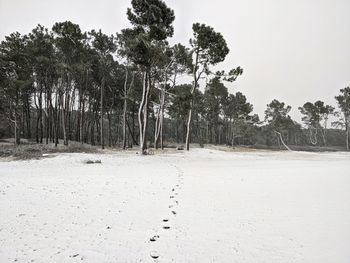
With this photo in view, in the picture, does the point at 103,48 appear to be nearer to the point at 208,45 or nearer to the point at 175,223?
the point at 208,45

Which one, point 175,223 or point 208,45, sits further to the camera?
point 208,45

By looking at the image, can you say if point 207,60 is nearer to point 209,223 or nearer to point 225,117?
point 209,223

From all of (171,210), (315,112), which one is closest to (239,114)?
(315,112)

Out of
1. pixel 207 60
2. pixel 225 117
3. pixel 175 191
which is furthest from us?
pixel 225 117

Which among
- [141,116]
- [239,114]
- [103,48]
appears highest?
[103,48]

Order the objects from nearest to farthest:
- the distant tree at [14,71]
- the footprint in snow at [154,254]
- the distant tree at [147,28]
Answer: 1. the footprint in snow at [154,254]
2. the distant tree at [147,28]
3. the distant tree at [14,71]

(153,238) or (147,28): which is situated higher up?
(147,28)

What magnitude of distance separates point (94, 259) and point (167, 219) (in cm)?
Answer: 176

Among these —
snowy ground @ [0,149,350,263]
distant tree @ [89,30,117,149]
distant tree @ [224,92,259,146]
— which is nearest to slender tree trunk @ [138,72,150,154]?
distant tree @ [89,30,117,149]

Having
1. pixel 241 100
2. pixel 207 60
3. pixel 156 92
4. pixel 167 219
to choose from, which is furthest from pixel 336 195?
pixel 241 100

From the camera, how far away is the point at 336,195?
6.40 metres

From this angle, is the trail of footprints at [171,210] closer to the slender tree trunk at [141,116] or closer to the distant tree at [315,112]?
the slender tree trunk at [141,116]

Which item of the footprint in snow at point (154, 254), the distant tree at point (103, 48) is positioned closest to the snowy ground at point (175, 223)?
the footprint in snow at point (154, 254)

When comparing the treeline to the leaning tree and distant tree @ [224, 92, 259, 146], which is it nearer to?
the leaning tree
